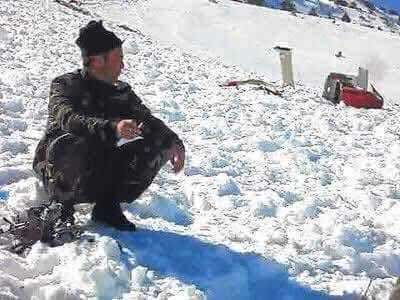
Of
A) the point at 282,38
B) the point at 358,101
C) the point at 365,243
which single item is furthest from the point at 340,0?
the point at 365,243

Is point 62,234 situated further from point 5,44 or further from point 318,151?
point 5,44

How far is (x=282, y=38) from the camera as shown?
38875 mm

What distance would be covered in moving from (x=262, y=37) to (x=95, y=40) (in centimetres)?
3512

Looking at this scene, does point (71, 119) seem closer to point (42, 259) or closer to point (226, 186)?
point (42, 259)

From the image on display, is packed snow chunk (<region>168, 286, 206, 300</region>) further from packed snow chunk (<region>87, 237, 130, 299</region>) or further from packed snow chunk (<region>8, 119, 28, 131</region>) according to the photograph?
packed snow chunk (<region>8, 119, 28, 131</region>)

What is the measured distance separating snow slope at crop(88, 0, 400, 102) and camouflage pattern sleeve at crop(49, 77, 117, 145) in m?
21.3

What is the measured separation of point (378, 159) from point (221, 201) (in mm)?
3053

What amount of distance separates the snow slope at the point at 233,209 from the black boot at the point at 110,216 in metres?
0.08

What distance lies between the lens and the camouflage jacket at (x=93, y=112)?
13.2 ft

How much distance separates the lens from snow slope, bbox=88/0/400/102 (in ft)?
100

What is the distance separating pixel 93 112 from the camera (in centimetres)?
432

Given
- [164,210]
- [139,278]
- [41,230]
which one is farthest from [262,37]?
[139,278]

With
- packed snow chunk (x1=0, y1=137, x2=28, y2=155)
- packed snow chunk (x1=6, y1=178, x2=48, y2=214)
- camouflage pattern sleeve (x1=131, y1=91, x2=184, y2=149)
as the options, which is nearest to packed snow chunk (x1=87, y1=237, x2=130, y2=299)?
camouflage pattern sleeve (x1=131, y1=91, x2=184, y2=149)

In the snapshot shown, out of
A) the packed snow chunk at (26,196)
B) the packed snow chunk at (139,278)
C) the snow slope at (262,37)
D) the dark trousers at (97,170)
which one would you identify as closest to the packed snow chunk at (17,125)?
the packed snow chunk at (26,196)
